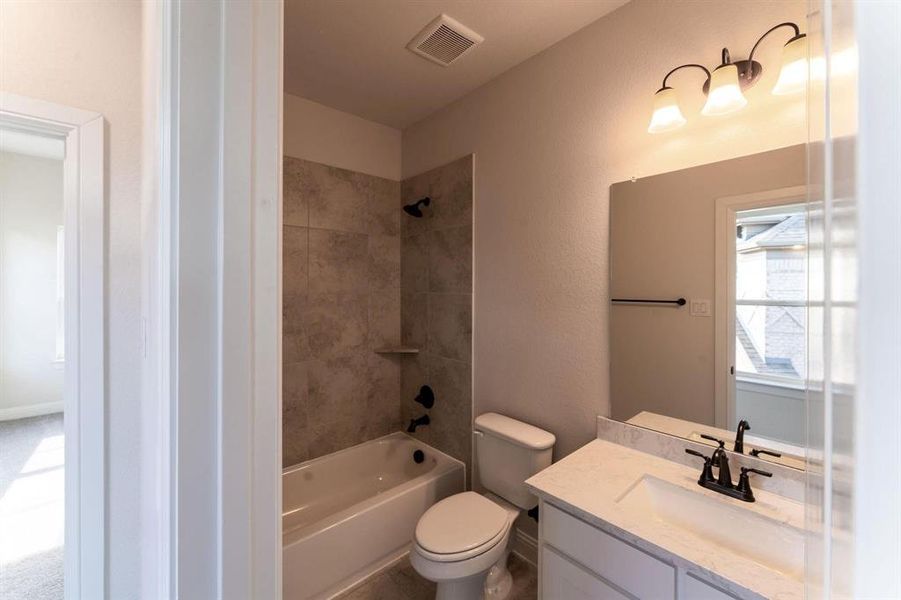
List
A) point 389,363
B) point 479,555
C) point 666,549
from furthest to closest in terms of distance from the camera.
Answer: point 389,363 < point 479,555 < point 666,549

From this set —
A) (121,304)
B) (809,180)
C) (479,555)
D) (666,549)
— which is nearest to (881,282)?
(809,180)

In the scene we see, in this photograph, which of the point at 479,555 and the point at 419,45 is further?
the point at 419,45

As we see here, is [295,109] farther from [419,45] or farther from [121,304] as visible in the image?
[121,304]

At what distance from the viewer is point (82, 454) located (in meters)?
1.09

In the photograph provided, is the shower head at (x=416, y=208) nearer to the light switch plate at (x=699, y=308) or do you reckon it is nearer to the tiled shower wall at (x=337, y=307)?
the tiled shower wall at (x=337, y=307)

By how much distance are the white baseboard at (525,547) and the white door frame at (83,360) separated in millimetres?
1713

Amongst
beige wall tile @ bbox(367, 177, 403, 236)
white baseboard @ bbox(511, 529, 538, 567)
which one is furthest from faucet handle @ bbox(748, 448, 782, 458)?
beige wall tile @ bbox(367, 177, 403, 236)

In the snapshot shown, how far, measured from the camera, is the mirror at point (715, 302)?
1.10 meters

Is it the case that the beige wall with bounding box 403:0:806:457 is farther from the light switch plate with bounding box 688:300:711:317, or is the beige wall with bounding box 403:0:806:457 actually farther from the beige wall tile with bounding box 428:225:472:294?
the light switch plate with bounding box 688:300:711:317

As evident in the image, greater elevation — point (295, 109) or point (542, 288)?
point (295, 109)

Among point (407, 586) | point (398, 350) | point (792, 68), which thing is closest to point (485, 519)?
point (407, 586)

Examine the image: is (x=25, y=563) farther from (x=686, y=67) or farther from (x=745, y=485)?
(x=686, y=67)

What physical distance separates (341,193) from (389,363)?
1.29 meters

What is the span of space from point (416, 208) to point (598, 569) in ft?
7.05
